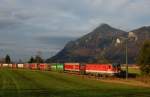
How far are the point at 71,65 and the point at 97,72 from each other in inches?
1034

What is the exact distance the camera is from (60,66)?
12062 centimetres

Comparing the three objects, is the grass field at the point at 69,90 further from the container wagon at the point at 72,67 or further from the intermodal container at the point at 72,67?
the intermodal container at the point at 72,67

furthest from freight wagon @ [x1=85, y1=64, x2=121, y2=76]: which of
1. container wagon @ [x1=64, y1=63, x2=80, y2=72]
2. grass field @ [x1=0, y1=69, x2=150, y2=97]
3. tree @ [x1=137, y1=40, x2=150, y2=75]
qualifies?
grass field @ [x1=0, y1=69, x2=150, y2=97]

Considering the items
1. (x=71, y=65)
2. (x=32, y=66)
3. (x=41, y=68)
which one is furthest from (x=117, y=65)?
(x=32, y=66)

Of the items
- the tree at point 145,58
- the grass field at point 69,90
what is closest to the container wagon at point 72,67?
the tree at point 145,58

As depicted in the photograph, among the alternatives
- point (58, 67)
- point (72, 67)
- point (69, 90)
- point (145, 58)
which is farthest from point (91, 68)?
point (69, 90)

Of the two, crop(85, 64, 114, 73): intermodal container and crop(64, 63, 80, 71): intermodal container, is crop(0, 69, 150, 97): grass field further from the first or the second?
crop(64, 63, 80, 71): intermodal container

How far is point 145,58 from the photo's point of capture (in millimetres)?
68875

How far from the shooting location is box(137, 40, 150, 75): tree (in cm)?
6888

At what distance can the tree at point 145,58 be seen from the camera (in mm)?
68875

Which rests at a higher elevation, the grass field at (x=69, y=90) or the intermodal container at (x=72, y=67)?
the intermodal container at (x=72, y=67)

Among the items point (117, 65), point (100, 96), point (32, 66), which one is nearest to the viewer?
point (100, 96)

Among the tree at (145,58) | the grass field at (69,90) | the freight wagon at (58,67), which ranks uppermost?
the tree at (145,58)

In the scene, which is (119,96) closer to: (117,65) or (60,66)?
(117,65)
